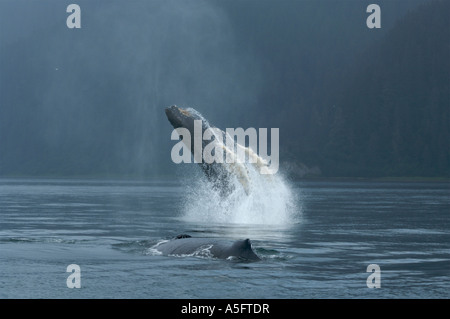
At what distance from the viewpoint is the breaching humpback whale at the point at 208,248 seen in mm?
27031

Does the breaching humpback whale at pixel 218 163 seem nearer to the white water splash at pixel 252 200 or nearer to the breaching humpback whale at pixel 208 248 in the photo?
the white water splash at pixel 252 200

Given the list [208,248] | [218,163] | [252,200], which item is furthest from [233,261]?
[252,200]

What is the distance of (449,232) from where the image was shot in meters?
42.3

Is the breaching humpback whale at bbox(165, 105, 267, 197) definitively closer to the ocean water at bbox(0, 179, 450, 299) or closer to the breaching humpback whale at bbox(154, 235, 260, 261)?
the ocean water at bbox(0, 179, 450, 299)

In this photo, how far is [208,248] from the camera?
92.7 ft

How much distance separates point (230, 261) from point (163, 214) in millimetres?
31290

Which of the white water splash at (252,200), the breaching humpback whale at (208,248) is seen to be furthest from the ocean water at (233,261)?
the breaching humpback whale at (208,248)

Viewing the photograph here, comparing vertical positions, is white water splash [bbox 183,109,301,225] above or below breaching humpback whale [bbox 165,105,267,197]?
below

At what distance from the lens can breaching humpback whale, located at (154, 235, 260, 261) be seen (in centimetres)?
2703

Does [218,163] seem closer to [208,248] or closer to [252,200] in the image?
[252,200]

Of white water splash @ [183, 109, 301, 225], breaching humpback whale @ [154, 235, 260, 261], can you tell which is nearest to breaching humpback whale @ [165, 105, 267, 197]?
white water splash @ [183, 109, 301, 225]
